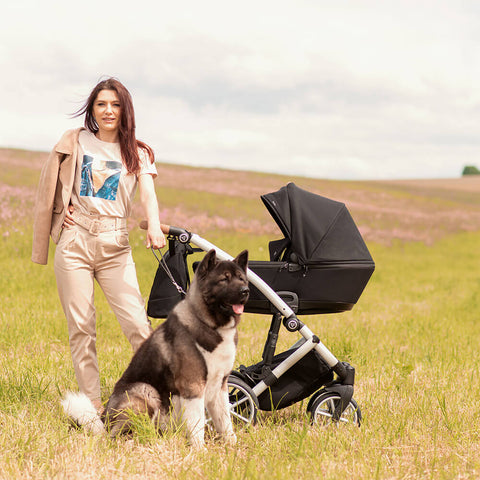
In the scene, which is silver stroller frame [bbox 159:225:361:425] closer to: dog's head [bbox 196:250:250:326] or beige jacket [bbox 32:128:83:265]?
dog's head [bbox 196:250:250:326]

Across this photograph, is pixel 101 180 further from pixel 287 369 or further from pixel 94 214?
pixel 287 369

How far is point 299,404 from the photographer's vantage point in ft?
16.4

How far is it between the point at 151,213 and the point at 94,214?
0.46 meters

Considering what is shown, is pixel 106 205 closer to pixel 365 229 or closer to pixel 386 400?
pixel 386 400

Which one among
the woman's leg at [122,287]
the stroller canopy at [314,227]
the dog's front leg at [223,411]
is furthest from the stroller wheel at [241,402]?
the stroller canopy at [314,227]

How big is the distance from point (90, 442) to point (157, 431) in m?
0.44

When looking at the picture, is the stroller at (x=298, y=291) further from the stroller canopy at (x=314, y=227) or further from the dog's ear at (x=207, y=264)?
the dog's ear at (x=207, y=264)

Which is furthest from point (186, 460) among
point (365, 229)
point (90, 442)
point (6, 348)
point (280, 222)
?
point (365, 229)

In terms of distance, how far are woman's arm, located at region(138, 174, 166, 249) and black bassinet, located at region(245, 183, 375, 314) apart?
738 mm

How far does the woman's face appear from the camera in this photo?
437 centimetres

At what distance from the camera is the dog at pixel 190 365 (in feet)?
11.9

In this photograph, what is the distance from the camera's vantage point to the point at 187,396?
3635mm

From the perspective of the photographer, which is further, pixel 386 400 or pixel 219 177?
pixel 219 177

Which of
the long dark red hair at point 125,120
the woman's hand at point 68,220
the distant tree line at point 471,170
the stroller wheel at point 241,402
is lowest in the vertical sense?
the stroller wheel at point 241,402
